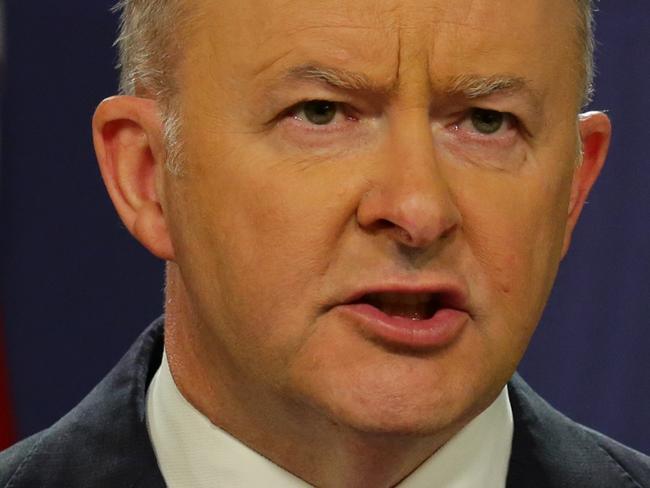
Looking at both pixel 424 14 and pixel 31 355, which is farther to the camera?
pixel 31 355

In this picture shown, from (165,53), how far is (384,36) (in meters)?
0.34

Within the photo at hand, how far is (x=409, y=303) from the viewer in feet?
5.43

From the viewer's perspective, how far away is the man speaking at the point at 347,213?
163 centimetres

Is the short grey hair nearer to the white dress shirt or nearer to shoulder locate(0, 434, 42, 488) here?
the white dress shirt

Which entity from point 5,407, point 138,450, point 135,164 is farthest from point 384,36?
point 5,407

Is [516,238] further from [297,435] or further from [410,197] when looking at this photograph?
[297,435]

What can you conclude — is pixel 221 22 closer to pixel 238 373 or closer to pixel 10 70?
pixel 238 373

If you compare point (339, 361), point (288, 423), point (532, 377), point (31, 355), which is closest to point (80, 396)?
point (31, 355)

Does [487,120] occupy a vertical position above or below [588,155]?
above

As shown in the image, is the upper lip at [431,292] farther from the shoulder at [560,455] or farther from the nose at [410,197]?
the shoulder at [560,455]

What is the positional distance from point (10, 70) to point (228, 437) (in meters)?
1.08

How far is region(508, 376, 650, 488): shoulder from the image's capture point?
77.4 inches

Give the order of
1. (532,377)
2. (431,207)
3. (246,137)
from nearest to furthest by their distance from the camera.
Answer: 1. (431,207)
2. (246,137)
3. (532,377)

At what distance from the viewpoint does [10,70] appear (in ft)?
8.69
